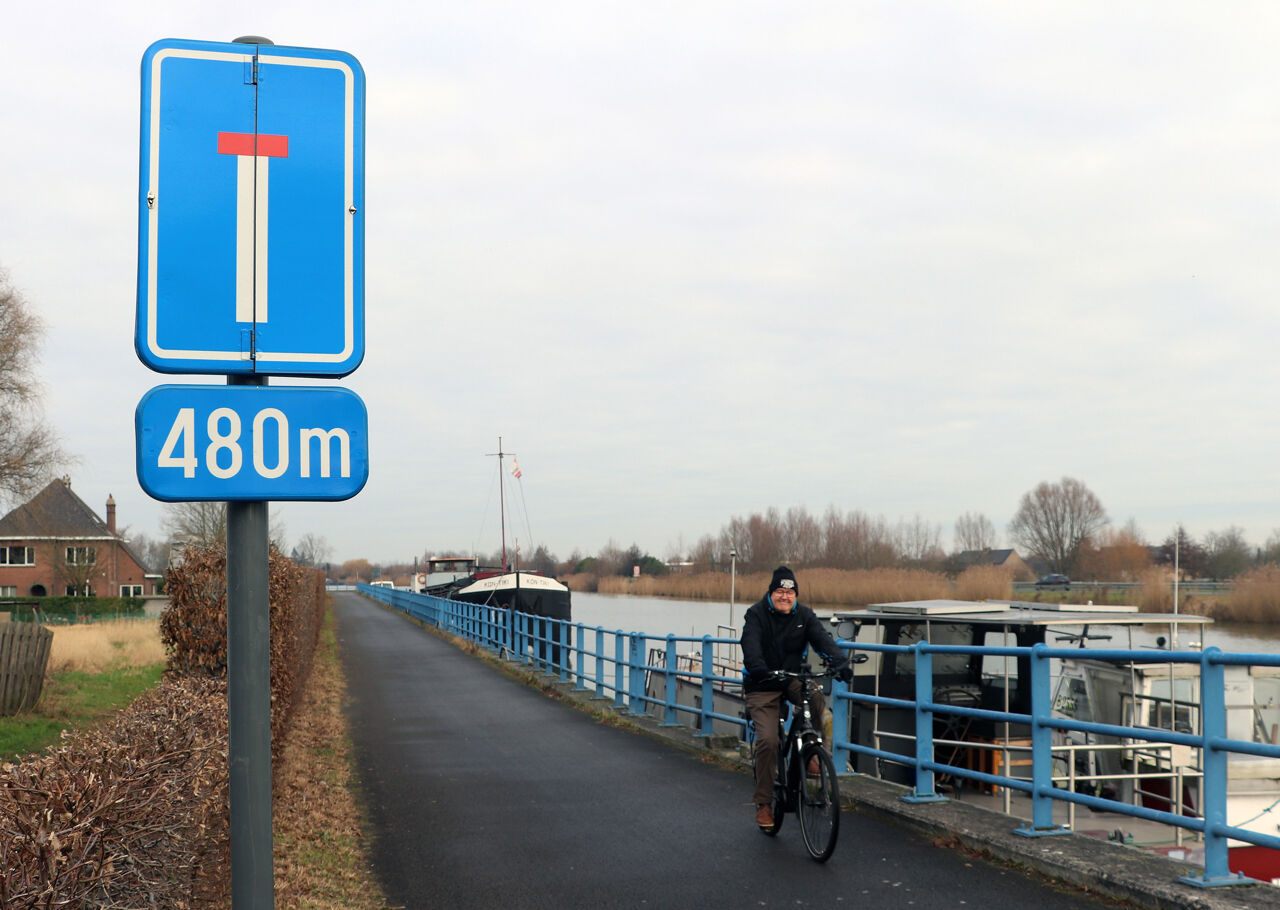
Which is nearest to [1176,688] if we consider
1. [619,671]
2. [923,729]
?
[923,729]

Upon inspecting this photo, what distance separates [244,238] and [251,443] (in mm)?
446

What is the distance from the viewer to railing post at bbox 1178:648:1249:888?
219 inches

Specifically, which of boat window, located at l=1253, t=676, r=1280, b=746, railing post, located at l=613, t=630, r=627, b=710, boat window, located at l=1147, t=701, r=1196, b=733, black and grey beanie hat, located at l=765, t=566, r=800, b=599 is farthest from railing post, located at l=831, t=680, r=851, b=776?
railing post, located at l=613, t=630, r=627, b=710

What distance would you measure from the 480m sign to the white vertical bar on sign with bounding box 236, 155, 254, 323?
0.18 m

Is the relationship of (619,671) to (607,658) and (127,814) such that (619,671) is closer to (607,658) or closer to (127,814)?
(607,658)

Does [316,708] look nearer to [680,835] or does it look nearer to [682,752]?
[682,752]

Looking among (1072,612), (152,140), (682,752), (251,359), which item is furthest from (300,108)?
(1072,612)

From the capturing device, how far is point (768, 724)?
794cm

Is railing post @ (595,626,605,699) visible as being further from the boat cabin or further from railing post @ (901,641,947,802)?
railing post @ (901,641,947,802)

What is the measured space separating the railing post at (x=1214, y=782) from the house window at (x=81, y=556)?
76223 mm

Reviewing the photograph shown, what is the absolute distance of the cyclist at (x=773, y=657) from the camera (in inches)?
306

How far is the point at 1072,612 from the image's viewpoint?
12.8 metres

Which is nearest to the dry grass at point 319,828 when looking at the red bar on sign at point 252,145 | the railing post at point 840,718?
the railing post at point 840,718

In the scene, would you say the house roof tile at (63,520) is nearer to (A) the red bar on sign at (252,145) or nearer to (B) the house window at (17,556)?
(B) the house window at (17,556)
